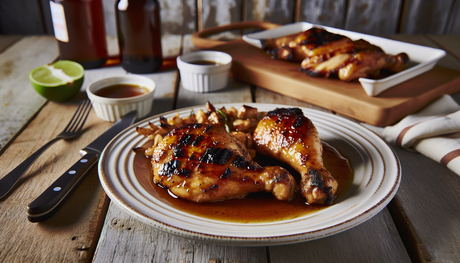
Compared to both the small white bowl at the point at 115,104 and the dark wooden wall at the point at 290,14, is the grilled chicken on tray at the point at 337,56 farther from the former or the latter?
the dark wooden wall at the point at 290,14

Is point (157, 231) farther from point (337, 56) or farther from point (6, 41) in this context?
point (6, 41)

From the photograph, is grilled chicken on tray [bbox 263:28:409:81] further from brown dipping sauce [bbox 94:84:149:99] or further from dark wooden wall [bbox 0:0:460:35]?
dark wooden wall [bbox 0:0:460:35]

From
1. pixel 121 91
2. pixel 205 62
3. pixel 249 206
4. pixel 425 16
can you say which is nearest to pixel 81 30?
pixel 121 91

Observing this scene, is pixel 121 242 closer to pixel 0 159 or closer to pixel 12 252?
pixel 12 252

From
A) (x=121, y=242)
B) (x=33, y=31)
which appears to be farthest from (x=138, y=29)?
(x=33, y=31)

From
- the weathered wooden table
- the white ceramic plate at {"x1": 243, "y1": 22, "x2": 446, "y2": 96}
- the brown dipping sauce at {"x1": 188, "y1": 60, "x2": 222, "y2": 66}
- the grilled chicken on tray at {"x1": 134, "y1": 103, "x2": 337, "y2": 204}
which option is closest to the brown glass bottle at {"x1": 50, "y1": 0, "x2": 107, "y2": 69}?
the brown dipping sauce at {"x1": 188, "y1": 60, "x2": 222, "y2": 66}
